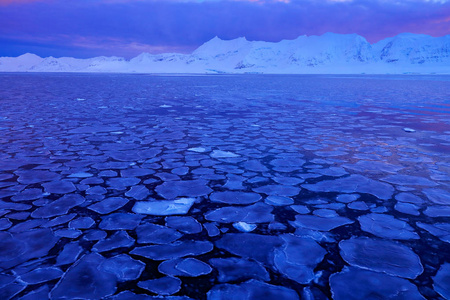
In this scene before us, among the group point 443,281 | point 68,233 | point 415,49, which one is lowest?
point 443,281

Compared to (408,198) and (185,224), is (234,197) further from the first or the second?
(408,198)

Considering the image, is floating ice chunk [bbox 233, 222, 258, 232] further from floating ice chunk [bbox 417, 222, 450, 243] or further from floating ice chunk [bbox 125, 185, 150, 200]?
floating ice chunk [bbox 417, 222, 450, 243]

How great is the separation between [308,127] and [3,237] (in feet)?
18.5

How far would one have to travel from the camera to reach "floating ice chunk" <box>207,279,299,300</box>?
1707 mm

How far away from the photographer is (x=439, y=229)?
2.42m

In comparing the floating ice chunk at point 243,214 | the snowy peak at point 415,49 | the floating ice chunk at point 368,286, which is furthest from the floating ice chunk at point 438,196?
the snowy peak at point 415,49

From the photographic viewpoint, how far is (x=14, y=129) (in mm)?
6008

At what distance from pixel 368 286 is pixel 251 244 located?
768 millimetres

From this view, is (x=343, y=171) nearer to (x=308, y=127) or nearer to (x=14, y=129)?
(x=308, y=127)

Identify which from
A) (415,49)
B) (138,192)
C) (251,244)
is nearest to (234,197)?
(251,244)

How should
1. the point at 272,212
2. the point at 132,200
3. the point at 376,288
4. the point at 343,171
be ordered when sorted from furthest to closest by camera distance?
the point at 343,171
the point at 132,200
the point at 272,212
the point at 376,288

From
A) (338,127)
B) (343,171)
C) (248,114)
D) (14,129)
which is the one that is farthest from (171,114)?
(343,171)

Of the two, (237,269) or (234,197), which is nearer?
(237,269)

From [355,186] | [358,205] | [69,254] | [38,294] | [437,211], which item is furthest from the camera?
[355,186]
